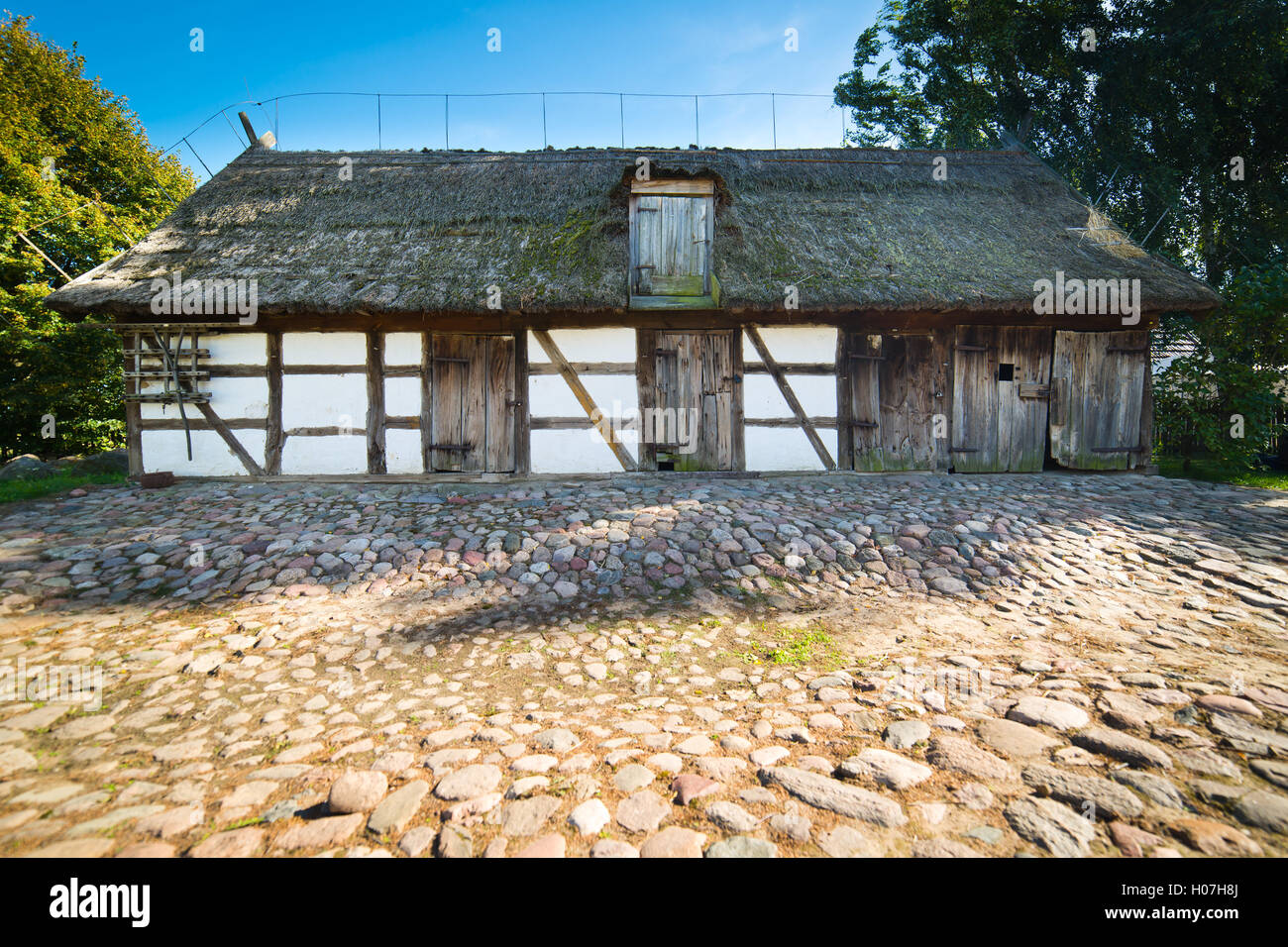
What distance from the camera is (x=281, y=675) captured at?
316cm

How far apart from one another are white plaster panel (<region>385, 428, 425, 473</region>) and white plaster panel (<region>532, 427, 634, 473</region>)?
62.0 inches

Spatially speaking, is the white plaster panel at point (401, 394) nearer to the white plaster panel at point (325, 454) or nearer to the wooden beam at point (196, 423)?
the white plaster panel at point (325, 454)

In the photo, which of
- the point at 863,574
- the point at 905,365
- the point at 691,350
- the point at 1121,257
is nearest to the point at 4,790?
the point at 863,574

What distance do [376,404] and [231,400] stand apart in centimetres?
191

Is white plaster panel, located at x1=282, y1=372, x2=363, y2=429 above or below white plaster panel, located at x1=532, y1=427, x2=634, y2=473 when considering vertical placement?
above

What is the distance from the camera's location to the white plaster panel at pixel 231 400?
24.5 ft

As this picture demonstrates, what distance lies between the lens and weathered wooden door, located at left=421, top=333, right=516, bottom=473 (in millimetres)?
7582

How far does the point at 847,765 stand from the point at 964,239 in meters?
8.54

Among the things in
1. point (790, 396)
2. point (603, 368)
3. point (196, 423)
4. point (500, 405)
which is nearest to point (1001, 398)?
point (790, 396)

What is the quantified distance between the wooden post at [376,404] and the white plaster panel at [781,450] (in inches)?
197

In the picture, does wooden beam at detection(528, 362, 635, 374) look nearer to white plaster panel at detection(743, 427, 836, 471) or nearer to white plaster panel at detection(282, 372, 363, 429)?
white plaster panel at detection(743, 427, 836, 471)

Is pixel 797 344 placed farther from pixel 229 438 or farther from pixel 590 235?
pixel 229 438

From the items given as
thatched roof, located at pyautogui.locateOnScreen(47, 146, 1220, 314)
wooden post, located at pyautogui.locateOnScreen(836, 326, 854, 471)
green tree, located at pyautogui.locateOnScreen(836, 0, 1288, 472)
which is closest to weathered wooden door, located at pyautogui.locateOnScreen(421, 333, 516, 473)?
thatched roof, located at pyautogui.locateOnScreen(47, 146, 1220, 314)
